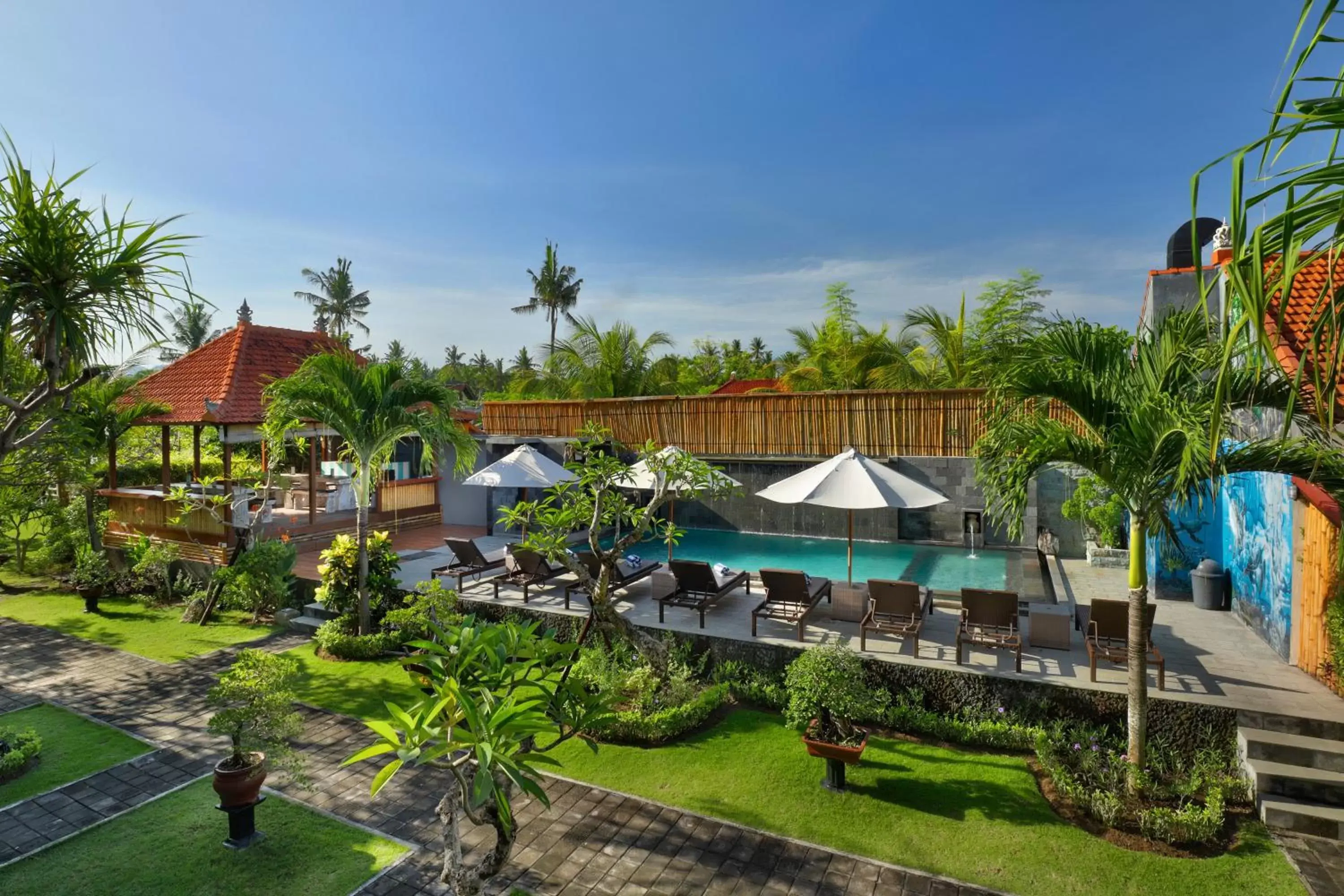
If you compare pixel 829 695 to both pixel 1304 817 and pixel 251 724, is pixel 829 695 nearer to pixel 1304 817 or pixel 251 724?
pixel 1304 817

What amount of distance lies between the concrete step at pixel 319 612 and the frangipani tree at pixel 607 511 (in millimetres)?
5373

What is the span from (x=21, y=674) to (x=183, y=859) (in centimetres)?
678

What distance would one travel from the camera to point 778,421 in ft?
58.5

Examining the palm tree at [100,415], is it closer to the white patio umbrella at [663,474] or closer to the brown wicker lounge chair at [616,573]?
the brown wicker lounge chair at [616,573]

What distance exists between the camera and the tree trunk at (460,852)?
433 cm

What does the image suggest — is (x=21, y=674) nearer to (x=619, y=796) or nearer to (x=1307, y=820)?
(x=619, y=796)

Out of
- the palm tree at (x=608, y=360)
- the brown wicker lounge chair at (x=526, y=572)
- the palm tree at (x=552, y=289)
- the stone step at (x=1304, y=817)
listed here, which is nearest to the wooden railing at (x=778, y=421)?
the palm tree at (x=608, y=360)

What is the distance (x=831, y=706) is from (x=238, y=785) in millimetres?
5186

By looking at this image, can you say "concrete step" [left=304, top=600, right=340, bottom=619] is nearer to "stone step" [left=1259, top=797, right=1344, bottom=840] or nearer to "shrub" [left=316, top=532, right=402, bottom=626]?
"shrub" [left=316, top=532, right=402, bottom=626]

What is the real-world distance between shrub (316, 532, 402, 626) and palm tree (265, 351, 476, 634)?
0.66 ft

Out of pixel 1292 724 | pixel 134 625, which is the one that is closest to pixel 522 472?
pixel 134 625

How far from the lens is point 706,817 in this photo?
605 cm

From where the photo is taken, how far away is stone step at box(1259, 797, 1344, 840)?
5699 millimetres

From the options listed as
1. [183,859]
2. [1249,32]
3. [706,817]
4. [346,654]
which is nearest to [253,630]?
[346,654]
